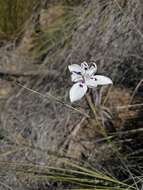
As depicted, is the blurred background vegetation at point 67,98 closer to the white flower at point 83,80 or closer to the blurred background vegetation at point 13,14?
the blurred background vegetation at point 13,14

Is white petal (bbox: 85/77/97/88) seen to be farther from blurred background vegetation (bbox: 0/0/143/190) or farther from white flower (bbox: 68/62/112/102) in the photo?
blurred background vegetation (bbox: 0/0/143/190)

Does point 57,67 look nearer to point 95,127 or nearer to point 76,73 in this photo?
point 95,127

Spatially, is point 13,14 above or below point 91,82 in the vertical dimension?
above

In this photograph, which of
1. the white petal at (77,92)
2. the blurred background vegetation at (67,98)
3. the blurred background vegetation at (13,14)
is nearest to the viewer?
the white petal at (77,92)

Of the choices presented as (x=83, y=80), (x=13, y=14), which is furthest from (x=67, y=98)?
(x=83, y=80)

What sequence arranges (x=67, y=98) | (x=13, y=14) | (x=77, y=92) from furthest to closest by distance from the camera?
(x=13, y=14)
(x=67, y=98)
(x=77, y=92)

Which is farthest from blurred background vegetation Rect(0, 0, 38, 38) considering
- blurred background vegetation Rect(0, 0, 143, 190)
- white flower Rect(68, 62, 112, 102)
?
white flower Rect(68, 62, 112, 102)

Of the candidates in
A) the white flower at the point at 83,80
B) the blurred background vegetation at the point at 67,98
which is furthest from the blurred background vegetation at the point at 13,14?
the white flower at the point at 83,80

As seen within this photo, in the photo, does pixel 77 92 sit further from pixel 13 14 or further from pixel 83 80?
pixel 13 14
